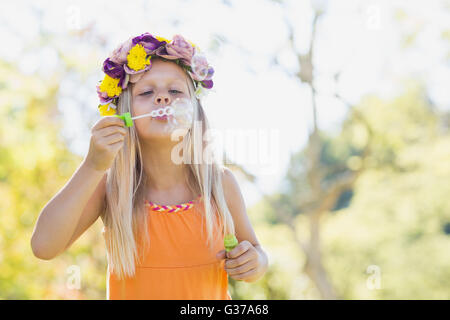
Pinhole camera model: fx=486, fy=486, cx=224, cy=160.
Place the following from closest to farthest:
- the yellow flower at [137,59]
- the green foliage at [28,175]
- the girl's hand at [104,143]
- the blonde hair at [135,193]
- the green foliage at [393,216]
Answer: the girl's hand at [104,143] → the blonde hair at [135,193] → the yellow flower at [137,59] → the green foliage at [28,175] → the green foliage at [393,216]

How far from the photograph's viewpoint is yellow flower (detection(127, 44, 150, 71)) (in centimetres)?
167

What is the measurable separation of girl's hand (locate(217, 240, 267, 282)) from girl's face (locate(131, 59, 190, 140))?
43 cm

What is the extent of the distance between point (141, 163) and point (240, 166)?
4.22m

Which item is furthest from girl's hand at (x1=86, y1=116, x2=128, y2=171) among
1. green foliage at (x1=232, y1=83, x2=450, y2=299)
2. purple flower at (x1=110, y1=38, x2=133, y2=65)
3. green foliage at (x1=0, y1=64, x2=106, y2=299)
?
green foliage at (x1=232, y1=83, x2=450, y2=299)

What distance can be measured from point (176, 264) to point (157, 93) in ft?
1.86

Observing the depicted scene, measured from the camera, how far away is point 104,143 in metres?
1.41

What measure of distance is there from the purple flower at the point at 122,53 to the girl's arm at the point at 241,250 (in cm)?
54

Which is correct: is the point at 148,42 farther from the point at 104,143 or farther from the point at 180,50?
the point at 104,143

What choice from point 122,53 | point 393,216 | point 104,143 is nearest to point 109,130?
point 104,143

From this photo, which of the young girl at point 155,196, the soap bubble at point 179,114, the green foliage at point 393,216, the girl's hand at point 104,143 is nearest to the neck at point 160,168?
the young girl at point 155,196

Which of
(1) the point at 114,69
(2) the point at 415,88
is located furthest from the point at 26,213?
(2) the point at 415,88

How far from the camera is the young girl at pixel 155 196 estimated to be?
1.42 m

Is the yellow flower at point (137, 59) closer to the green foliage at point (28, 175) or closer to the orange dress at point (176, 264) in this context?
the orange dress at point (176, 264)
